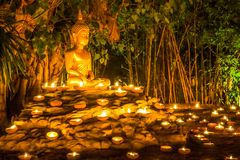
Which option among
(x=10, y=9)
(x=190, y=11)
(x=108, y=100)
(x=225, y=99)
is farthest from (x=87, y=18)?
(x=225, y=99)

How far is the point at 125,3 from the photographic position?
17.6 feet

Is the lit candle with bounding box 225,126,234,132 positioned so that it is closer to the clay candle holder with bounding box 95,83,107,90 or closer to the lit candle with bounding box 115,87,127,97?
the lit candle with bounding box 115,87,127,97

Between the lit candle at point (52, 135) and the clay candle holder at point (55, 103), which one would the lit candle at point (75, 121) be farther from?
the clay candle holder at point (55, 103)

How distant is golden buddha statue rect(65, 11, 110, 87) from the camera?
488 cm

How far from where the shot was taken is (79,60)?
16.4 feet

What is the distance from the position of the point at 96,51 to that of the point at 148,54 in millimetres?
1201

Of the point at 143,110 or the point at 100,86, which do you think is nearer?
the point at 143,110

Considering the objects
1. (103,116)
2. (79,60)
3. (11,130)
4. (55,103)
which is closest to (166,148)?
(103,116)

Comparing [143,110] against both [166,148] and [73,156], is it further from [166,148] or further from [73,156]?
[73,156]

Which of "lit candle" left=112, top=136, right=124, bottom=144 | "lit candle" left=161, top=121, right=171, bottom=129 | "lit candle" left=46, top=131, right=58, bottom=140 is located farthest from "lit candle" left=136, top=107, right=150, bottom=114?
"lit candle" left=46, top=131, right=58, bottom=140

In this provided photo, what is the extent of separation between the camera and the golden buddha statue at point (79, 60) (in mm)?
4883

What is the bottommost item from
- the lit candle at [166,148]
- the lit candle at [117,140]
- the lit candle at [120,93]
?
the lit candle at [166,148]

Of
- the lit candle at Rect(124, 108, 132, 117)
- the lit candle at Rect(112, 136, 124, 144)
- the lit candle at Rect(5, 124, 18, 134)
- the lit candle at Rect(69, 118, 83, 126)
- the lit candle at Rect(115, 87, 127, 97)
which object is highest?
the lit candle at Rect(115, 87, 127, 97)

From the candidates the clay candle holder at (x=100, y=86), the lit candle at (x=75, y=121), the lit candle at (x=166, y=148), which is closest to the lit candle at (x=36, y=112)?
the lit candle at (x=75, y=121)
